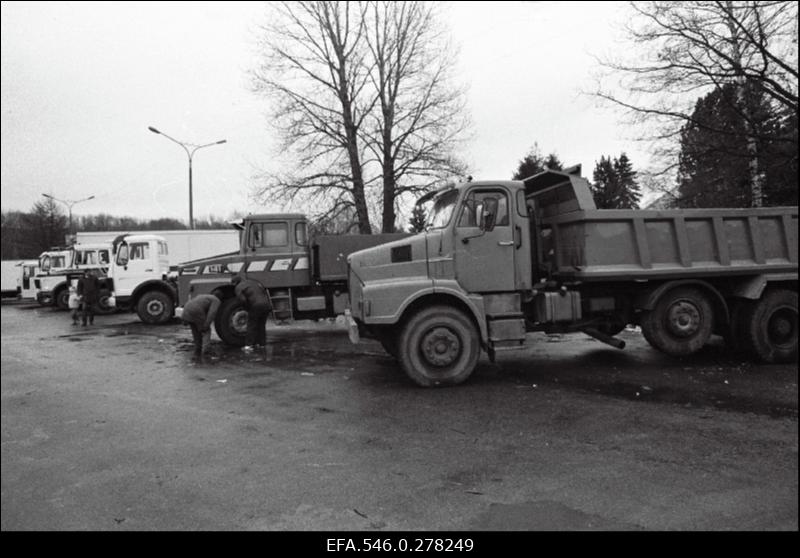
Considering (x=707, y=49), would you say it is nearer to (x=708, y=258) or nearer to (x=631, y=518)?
(x=708, y=258)

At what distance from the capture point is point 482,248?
7.24 meters

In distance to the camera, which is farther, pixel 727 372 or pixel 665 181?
pixel 665 181

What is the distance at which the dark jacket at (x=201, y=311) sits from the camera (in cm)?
997

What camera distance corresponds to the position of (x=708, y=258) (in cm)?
791

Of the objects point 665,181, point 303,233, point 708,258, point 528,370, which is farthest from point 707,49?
point 303,233

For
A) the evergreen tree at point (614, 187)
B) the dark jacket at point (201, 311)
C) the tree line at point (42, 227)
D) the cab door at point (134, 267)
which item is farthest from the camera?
the evergreen tree at point (614, 187)

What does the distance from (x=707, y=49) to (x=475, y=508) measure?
13.0m

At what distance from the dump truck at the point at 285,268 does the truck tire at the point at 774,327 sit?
6.80 meters

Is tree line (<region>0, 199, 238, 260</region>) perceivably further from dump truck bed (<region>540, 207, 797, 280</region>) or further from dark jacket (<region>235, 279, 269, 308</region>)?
dump truck bed (<region>540, 207, 797, 280</region>)

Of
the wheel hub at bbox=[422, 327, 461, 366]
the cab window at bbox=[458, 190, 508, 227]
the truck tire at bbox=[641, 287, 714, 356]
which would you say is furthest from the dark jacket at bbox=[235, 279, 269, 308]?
the truck tire at bbox=[641, 287, 714, 356]

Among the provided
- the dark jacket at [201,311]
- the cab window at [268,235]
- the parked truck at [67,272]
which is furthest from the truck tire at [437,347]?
the cab window at [268,235]

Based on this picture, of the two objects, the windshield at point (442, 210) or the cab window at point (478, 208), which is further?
the windshield at point (442, 210)

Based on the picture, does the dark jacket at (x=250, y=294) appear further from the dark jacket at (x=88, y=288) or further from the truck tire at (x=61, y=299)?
the dark jacket at (x=88, y=288)

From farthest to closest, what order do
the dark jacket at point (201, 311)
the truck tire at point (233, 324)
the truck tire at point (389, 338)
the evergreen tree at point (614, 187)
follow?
the evergreen tree at point (614, 187), the truck tire at point (233, 324), the dark jacket at point (201, 311), the truck tire at point (389, 338)
